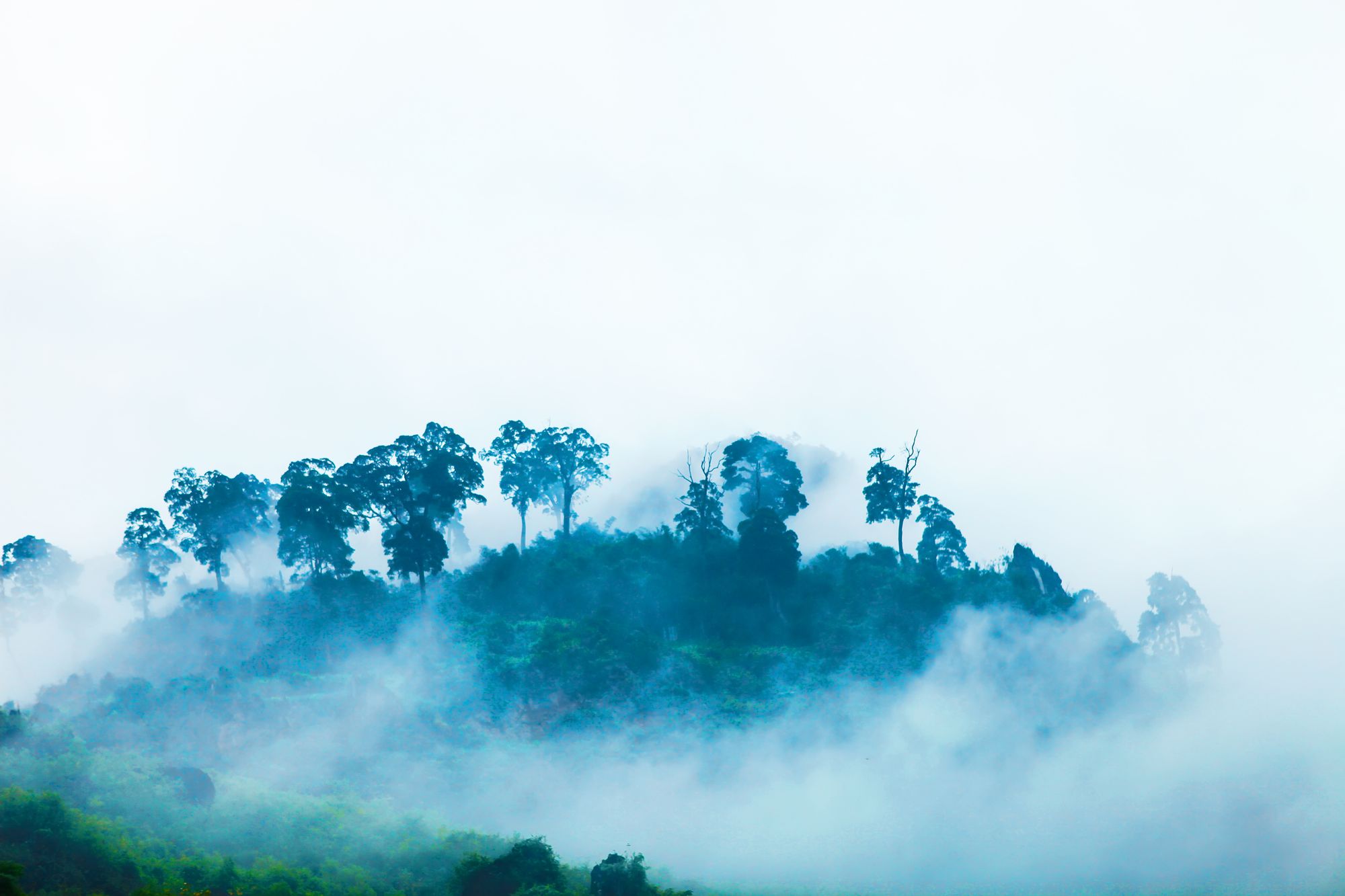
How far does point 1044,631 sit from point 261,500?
2583 inches

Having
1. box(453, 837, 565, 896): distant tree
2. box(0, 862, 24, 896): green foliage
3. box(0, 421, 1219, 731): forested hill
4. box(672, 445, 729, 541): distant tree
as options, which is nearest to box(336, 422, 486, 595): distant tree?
box(0, 421, 1219, 731): forested hill

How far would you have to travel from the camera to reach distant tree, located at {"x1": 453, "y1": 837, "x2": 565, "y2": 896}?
39812 millimetres

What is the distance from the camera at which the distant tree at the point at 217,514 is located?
74.9 metres

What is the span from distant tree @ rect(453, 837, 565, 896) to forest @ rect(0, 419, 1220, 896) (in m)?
0.14

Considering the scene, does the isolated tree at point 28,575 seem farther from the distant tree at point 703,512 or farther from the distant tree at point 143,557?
the distant tree at point 703,512

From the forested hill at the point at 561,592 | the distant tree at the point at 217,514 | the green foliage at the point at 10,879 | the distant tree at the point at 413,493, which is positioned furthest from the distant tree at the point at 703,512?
the green foliage at the point at 10,879

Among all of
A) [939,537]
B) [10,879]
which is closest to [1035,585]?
[939,537]

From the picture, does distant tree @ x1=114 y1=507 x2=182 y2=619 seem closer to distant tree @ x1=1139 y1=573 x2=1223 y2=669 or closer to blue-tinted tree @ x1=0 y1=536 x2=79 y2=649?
blue-tinted tree @ x1=0 y1=536 x2=79 y2=649

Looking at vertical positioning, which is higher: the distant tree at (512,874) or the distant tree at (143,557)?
the distant tree at (143,557)

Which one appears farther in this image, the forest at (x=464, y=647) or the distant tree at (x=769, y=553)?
the distant tree at (x=769, y=553)

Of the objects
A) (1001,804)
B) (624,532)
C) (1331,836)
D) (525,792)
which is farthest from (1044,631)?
(525,792)

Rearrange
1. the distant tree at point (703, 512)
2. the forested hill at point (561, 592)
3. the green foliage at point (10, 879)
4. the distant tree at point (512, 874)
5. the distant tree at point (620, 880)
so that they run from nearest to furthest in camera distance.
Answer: the green foliage at point (10, 879)
the distant tree at point (512, 874)
the distant tree at point (620, 880)
the forested hill at point (561, 592)
the distant tree at point (703, 512)

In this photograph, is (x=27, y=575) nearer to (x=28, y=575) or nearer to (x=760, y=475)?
(x=28, y=575)

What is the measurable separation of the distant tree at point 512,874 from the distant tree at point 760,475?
1681 inches
